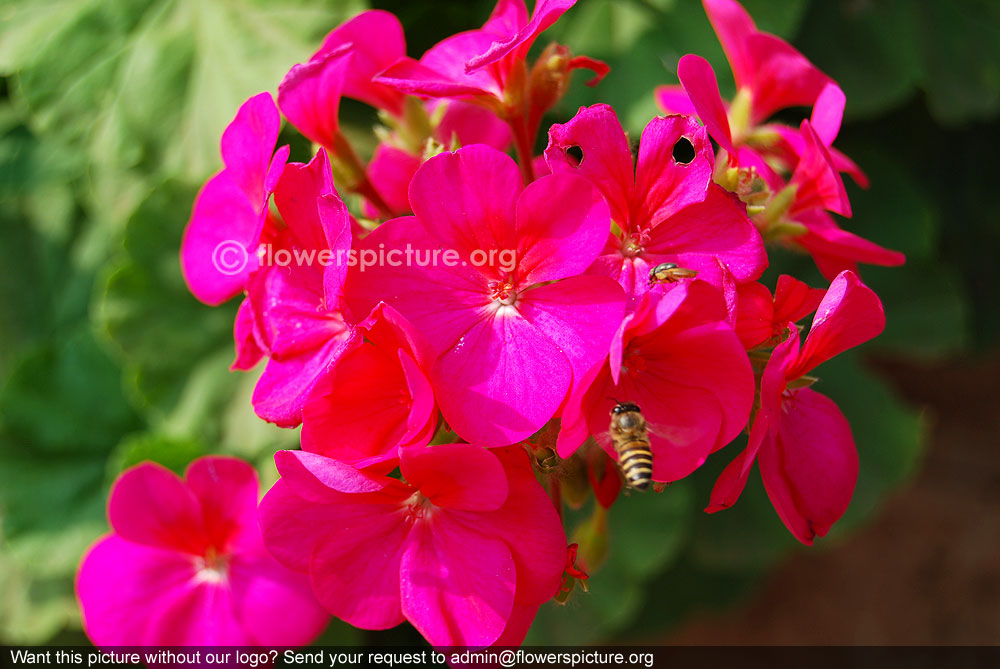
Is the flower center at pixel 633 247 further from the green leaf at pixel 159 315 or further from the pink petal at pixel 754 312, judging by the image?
the green leaf at pixel 159 315

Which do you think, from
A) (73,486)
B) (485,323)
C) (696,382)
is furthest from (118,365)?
(696,382)

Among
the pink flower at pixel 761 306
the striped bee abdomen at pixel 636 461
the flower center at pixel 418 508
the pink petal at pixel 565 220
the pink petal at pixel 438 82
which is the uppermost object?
the pink petal at pixel 438 82

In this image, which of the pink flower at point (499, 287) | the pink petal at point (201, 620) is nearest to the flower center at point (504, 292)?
the pink flower at point (499, 287)

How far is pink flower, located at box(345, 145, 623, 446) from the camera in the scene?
731mm

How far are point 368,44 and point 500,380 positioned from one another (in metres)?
0.49

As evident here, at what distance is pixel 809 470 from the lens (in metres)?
0.83

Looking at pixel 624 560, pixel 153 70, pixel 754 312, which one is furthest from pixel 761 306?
pixel 153 70

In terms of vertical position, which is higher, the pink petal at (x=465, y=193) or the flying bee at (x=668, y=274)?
the pink petal at (x=465, y=193)

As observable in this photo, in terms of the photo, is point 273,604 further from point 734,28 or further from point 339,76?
point 734,28

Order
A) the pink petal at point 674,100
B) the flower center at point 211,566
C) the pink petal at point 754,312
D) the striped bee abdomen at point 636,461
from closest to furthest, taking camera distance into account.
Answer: the striped bee abdomen at point 636,461
the pink petal at point 754,312
the pink petal at point 674,100
the flower center at point 211,566

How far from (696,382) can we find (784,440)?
0.49ft

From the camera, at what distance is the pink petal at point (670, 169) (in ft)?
2.54

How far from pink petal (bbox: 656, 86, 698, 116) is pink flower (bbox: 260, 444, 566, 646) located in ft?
1.92

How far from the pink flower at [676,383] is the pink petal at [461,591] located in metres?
0.15
